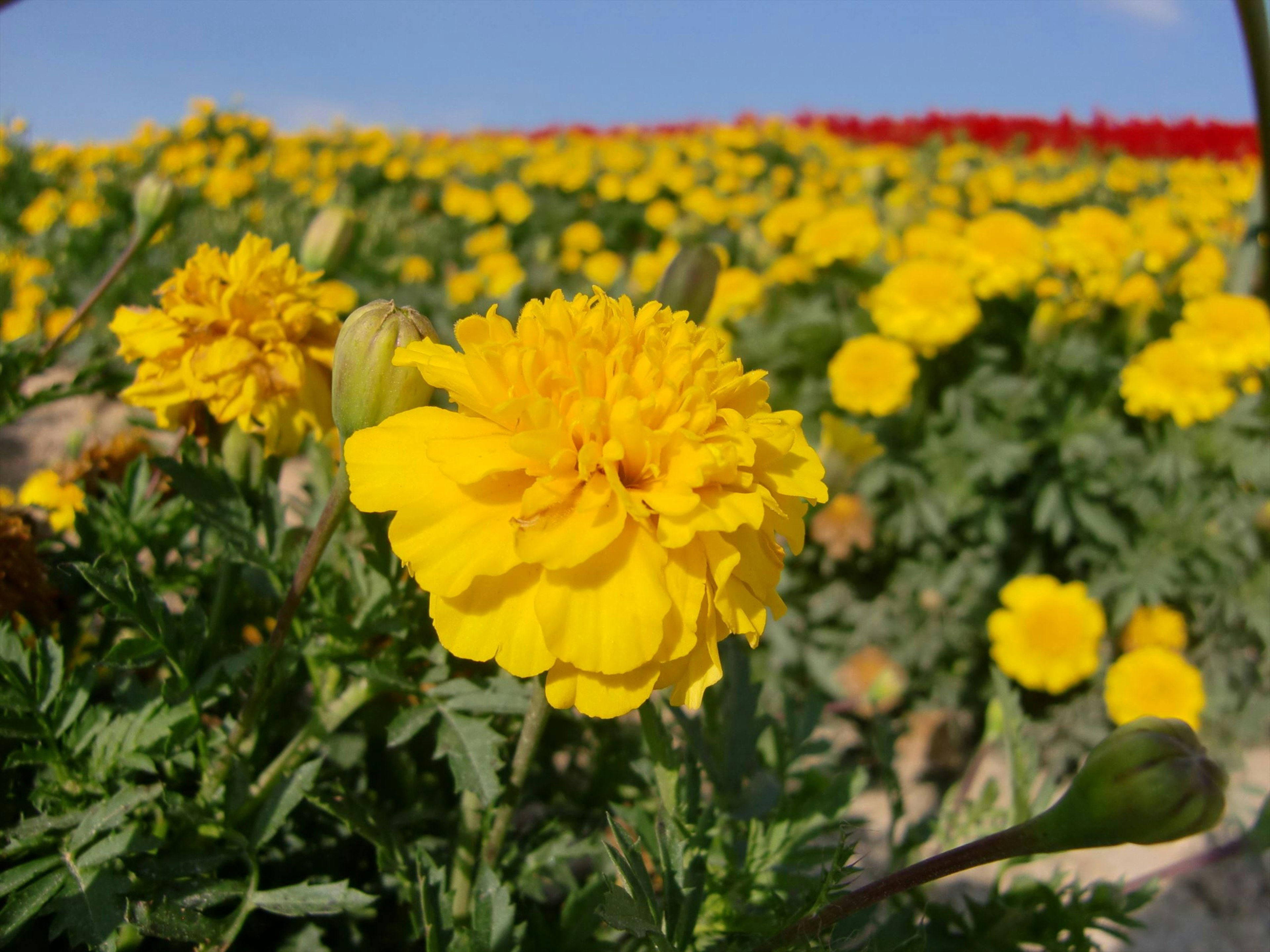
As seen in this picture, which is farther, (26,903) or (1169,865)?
(1169,865)

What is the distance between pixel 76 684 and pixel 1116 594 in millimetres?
2225

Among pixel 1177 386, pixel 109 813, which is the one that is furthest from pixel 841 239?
pixel 109 813

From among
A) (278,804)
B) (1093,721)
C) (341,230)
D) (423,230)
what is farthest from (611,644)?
(423,230)

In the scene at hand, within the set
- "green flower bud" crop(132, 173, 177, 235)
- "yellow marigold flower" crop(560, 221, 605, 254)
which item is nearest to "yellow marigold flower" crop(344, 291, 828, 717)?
"green flower bud" crop(132, 173, 177, 235)

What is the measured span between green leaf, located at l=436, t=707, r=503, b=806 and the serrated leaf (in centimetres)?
1

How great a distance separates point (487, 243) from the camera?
145 inches

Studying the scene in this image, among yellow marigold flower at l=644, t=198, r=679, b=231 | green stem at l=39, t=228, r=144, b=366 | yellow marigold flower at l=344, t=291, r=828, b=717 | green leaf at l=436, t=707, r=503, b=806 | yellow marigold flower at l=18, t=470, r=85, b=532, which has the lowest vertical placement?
green leaf at l=436, t=707, r=503, b=806

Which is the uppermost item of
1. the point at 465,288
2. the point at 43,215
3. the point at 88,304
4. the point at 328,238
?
the point at 43,215

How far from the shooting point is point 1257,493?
2.11 metres

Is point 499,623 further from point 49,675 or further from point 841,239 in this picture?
point 841,239

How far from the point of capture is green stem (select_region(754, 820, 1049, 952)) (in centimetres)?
56

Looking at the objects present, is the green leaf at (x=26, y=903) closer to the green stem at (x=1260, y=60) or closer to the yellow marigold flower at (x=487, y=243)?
the green stem at (x=1260, y=60)

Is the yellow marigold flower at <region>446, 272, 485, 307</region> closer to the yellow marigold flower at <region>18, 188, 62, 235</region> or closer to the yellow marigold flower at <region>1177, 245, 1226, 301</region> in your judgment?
the yellow marigold flower at <region>18, 188, 62, 235</region>

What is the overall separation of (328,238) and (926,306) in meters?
1.45
